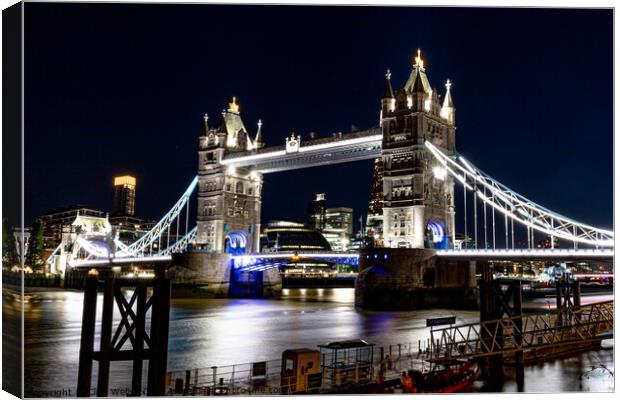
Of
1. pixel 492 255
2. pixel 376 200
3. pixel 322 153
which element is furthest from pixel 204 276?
pixel 376 200

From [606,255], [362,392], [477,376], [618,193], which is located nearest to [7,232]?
[362,392]

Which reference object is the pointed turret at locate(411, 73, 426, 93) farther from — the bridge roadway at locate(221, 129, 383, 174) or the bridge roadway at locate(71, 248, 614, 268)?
the bridge roadway at locate(71, 248, 614, 268)

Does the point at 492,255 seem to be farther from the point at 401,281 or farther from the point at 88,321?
the point at 88,321

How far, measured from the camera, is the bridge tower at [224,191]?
73.7m

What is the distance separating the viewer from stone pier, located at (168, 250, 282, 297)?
66.8m

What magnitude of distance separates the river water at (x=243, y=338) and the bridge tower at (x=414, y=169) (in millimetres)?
8428

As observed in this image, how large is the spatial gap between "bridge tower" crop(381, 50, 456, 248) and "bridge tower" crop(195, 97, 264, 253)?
20414 millimetres

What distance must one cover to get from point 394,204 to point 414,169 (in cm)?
342

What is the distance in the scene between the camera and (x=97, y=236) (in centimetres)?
10762

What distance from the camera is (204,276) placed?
→ 6781 cm

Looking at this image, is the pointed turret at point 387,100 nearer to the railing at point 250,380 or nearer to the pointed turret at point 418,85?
the pointed turret at point 418,85

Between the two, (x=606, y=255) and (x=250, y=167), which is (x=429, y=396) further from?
(x=250, y=167)

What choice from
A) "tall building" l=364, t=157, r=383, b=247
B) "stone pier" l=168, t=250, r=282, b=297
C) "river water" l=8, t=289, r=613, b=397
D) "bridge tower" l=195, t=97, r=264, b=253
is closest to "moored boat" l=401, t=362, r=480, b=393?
"river water" l=8, t=289, r=613, b=397

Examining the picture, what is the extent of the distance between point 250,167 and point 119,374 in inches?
2150
